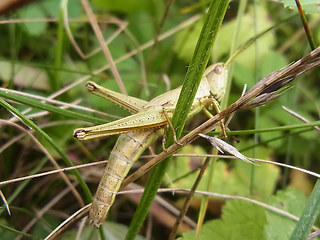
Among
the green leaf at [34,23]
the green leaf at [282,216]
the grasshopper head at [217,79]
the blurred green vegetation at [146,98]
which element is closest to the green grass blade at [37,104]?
the blurred green vegetation at [146,98]

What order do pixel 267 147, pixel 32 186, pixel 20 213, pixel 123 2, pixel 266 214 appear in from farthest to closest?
pixel 123 2, pixel 267 147, pixel 32 186, pixel 20 213, pixel 266 214

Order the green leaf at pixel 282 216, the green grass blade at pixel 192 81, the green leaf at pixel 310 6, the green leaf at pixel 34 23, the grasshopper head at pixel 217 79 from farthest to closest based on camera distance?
the green leaf at pixel 34 23, the grasshopper head at pixel 217 79, the green leaf at pixel 282 216, the green leaf at pixel 310 6, the green grass blade at pixel 192 81

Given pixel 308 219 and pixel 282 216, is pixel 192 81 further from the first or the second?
pixel 282 216

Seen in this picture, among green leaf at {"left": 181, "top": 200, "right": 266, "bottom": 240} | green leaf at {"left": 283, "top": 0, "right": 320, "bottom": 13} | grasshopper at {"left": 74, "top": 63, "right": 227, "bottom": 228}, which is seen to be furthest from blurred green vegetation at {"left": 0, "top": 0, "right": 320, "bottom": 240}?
green leaf at {"left": 283, "top": 0, "right": 320, "bottom": 13}

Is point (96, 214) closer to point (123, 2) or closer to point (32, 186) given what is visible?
point (32, 186)

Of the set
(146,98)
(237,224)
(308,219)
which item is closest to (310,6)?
(308,219)

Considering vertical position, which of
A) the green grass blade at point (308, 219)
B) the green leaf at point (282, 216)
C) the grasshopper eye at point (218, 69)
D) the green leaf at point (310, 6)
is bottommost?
the green leaf at point (282, 216)

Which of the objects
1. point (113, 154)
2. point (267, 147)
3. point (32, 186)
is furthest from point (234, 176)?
point (32, 186)

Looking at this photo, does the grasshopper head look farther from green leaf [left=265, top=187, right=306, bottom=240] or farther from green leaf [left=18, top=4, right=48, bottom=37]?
green leaf [left=18, top=4, right=48, bottom=37]

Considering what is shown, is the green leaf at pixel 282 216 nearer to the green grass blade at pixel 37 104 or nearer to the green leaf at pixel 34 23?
the green grass blade at pixel 37 104
